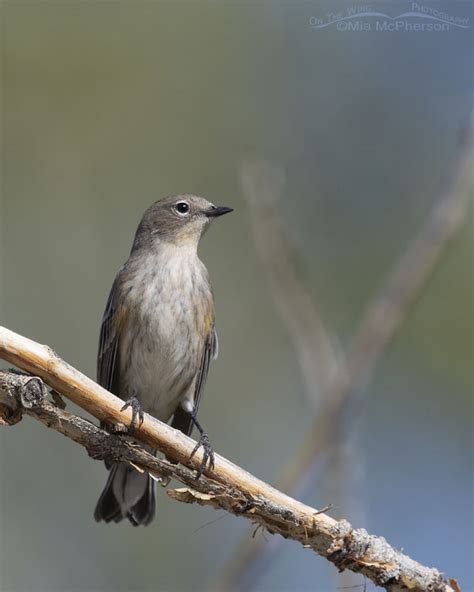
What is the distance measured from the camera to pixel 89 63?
353 inches

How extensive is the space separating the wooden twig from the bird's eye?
264 cm

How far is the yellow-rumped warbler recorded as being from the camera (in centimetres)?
600

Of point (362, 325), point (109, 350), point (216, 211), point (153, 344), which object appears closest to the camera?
point (362, 325)

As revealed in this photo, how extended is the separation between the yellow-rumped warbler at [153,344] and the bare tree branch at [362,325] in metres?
1.52

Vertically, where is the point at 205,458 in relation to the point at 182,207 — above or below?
below

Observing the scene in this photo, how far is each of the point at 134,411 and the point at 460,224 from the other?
1.77 meters

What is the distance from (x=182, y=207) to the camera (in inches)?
260

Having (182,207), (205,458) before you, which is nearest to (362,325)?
(205,458)

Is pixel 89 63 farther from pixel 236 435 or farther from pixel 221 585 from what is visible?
pixel 221 585

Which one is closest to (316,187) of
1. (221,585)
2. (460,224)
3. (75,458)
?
(75,458)

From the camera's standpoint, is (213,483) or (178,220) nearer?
(213,483)

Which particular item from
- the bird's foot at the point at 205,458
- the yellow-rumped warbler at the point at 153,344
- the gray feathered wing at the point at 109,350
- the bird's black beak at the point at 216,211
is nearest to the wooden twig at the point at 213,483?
the bird's foot at the point at 205,458

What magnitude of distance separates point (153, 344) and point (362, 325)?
2.20 meters

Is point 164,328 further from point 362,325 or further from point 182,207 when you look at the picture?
point 362,325
